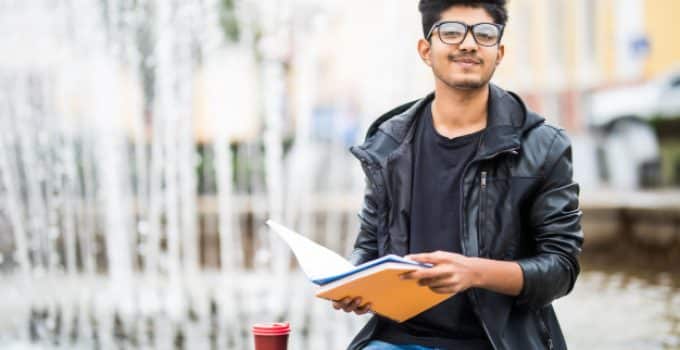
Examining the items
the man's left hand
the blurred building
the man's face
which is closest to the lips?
the man's face

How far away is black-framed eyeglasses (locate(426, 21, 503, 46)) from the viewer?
103 inches

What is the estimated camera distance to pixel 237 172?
52.0ft

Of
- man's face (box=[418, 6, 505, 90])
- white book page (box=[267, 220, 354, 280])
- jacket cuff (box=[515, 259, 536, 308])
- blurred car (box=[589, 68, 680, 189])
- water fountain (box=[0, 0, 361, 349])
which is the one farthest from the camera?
blurred car (box=[589, 68, 680, 189])

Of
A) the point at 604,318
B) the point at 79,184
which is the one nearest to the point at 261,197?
the point at 79,184

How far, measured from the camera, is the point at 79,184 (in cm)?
1464

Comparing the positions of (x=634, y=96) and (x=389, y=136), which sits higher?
(x=389, y=136)

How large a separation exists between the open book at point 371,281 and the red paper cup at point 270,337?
0.15 m

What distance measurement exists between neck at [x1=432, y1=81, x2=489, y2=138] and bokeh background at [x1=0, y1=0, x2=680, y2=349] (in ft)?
11.2

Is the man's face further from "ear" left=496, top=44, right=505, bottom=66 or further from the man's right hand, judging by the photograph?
the man's right hand

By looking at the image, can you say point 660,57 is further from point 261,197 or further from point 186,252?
point 186,252

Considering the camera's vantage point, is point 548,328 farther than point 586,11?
No

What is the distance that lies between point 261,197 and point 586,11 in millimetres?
10131

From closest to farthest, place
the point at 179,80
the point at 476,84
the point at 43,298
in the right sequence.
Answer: the point at 476,84, the point at 43,298, the point at 179,80

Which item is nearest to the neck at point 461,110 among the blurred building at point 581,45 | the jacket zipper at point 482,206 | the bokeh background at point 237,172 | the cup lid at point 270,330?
the jacket zipper at point 482,206
